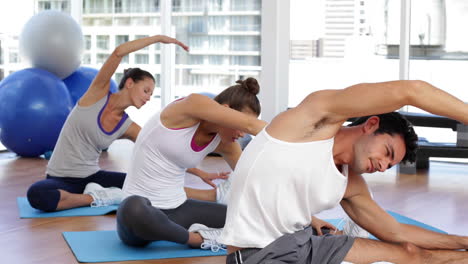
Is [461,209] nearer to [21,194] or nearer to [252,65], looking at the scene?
[21,194]

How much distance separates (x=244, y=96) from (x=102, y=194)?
4.83ft

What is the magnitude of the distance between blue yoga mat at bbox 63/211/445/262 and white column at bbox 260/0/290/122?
3583mm

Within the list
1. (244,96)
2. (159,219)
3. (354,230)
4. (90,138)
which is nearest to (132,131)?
(90,138)

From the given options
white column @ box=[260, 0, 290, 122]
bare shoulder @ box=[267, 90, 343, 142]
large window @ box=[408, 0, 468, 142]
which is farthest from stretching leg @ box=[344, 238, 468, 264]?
white column @ box=[260, 0, 290, 122]

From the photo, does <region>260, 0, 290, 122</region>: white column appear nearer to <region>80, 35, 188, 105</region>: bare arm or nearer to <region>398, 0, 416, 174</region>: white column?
<region>398, 0, 416, 174</region>: white column

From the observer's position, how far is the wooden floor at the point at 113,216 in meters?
2.90

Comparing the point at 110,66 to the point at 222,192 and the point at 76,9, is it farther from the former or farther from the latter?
the point at 76,9

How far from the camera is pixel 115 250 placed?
2.84m

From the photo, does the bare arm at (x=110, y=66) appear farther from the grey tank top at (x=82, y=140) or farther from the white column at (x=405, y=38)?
the white column at (x=405, y=38)

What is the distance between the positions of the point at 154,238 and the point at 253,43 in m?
4.30

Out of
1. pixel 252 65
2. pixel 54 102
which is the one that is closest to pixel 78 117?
pixel 54 102

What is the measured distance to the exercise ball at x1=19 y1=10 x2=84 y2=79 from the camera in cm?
545

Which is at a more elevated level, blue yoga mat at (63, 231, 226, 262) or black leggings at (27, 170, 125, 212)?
black leggings at (27, 170, 125, 212)

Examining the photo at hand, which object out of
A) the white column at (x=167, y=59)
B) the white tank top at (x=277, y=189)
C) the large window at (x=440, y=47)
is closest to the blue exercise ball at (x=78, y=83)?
the white column at (x=167, y=59)
